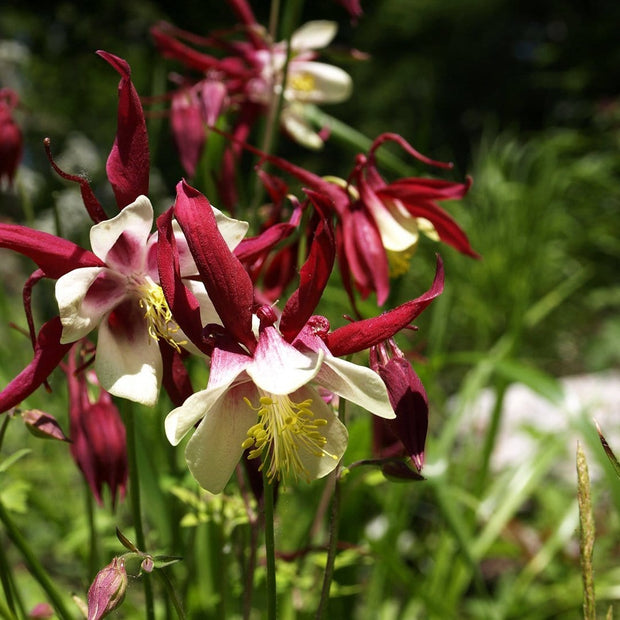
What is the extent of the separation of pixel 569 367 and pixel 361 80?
4.85m

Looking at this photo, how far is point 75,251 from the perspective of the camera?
57 cm

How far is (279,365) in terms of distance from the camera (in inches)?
18.9

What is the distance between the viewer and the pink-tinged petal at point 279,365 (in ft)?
1.51

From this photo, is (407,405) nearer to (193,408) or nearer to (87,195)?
(193,408)

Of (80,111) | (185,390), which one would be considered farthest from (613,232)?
(185,390)

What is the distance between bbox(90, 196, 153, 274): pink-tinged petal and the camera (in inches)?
21.5

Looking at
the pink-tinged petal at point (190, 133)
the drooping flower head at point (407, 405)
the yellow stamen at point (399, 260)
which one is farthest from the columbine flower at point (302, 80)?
the drooping flower head at point (407, 405)

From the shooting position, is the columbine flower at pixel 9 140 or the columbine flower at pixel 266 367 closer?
the columbine flower at pixel 266 367

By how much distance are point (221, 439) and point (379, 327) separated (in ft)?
0.44

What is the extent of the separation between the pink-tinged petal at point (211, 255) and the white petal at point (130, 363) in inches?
4.3

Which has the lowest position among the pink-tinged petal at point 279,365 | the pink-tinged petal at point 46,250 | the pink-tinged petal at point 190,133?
the pink-tinged petal at point 279,365

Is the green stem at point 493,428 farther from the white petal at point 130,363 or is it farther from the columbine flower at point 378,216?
the white petal at point 130,363

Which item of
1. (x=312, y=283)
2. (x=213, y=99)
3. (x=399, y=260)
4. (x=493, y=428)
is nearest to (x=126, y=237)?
(x=312, y=283)

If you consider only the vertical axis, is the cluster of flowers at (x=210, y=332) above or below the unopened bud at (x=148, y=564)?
above
